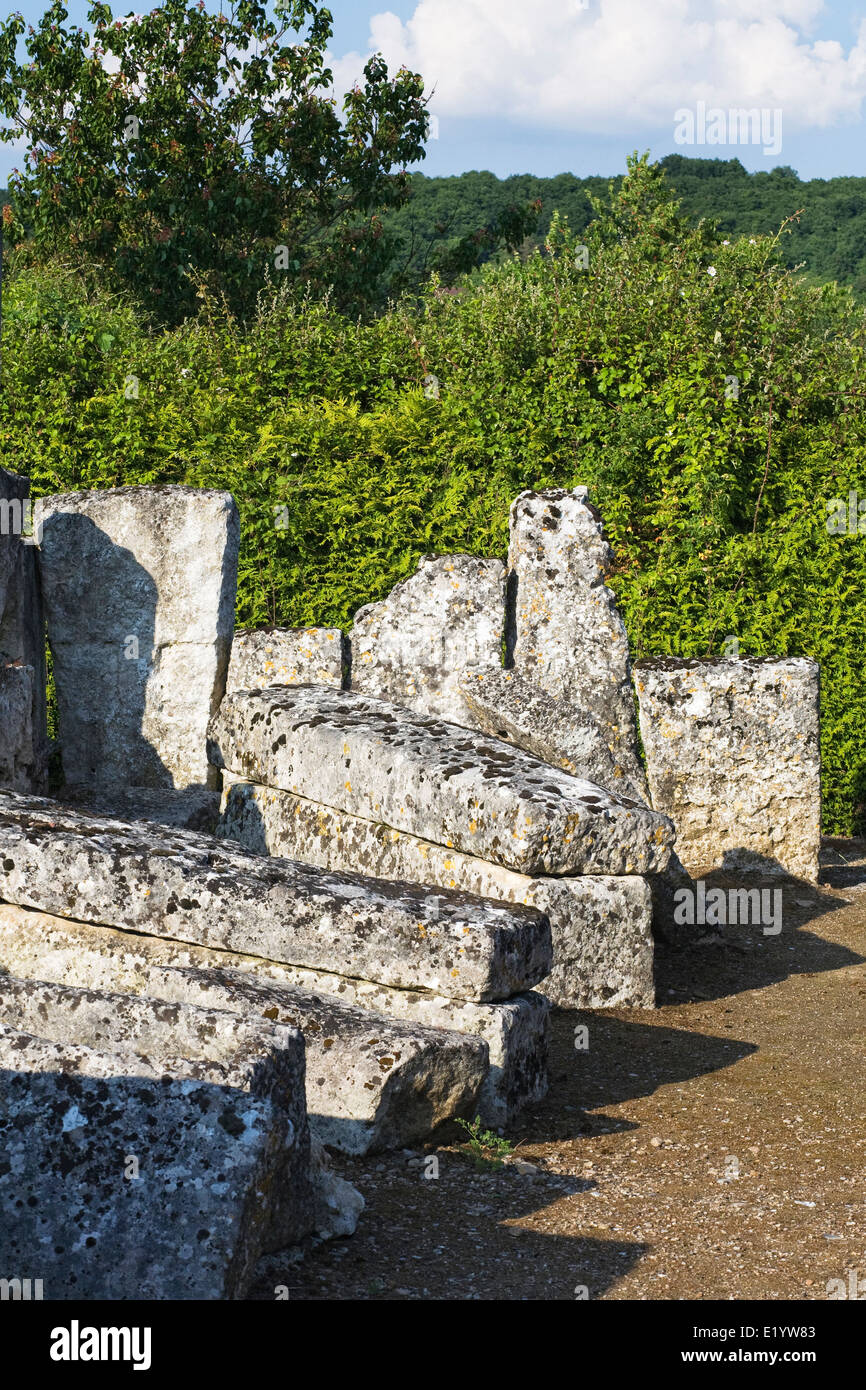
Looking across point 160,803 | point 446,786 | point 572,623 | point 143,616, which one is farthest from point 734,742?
point 143,616

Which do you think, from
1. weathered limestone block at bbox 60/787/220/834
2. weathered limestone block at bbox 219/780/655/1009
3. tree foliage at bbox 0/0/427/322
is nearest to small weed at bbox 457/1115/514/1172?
weathered limestone block at bbox 219/780/655/1009

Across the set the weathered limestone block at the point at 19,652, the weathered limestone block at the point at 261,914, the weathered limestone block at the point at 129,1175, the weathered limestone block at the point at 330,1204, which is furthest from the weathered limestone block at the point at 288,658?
the weathered limestone block at the point at 129,1175

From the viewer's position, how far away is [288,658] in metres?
8.42

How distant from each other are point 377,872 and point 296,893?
4.75ft

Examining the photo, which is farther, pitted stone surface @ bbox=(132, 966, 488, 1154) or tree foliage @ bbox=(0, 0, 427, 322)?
tree foliage @ bbox=(0, 0, 427, 322)

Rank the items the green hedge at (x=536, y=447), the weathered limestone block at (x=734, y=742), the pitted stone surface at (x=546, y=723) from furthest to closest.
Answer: the green hedge at (x=536, y=447), the weathered limestone block at (x=734, y=742), the pitted stone surface at (x=546, y=723)

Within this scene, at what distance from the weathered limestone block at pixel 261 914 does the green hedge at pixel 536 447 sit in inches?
190

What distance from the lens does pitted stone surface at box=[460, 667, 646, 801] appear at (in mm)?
7906

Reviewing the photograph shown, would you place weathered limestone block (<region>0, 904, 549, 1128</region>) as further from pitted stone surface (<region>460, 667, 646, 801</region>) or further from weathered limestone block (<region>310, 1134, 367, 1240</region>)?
pitted stone surface (<region>460, 667, 646, 801</region>)

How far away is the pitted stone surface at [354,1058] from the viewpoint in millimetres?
4676

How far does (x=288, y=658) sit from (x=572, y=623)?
1.74 meters

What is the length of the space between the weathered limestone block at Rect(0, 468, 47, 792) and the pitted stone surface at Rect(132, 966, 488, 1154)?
2.57 meters

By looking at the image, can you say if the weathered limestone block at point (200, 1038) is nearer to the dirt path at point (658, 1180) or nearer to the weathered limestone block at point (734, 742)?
the dirt path at point (658, 1180)
